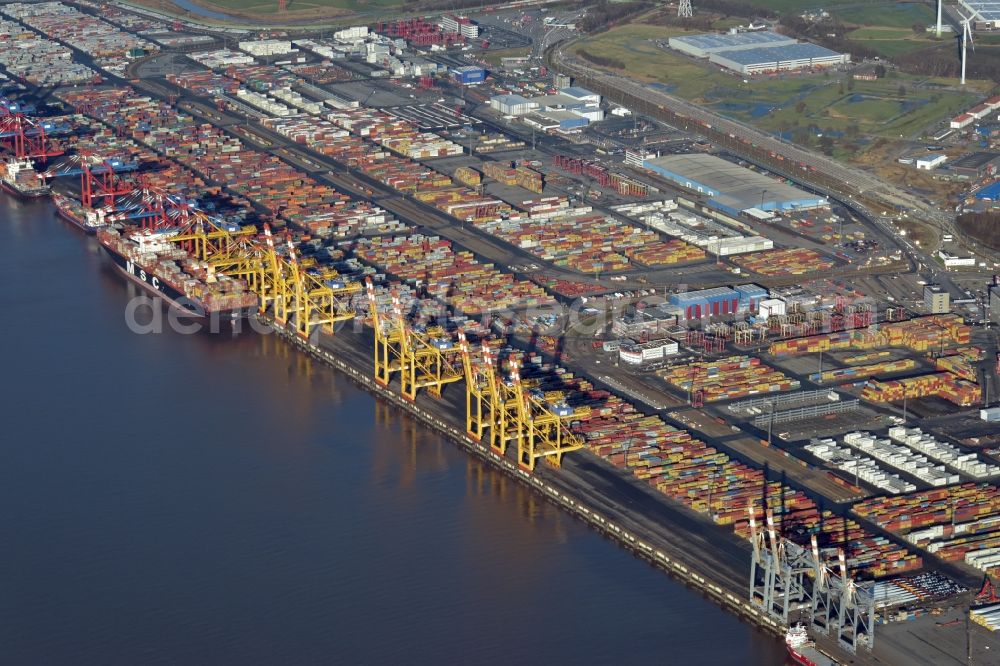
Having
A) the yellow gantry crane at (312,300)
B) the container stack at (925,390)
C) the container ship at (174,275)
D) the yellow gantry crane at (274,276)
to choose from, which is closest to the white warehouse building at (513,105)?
the yellow gantry crane at (274,276)

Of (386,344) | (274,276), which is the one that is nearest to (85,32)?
(274,276)

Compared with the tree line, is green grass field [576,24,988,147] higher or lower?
lower

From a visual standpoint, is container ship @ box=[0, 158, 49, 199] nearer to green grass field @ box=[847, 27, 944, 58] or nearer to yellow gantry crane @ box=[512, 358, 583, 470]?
yellow gantry crane @ box=[512, 358, 583, 470]

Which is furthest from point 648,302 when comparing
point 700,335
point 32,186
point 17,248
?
point 32,186

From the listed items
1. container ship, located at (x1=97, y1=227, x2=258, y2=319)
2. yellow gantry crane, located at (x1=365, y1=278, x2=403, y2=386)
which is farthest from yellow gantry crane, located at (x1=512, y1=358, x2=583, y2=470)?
container ship, located at (x1=97, y1=227, x2=258, y2=319)

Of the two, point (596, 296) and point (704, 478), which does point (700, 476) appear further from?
point (596, 296)

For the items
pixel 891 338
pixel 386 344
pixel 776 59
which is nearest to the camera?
pixel 386 344
